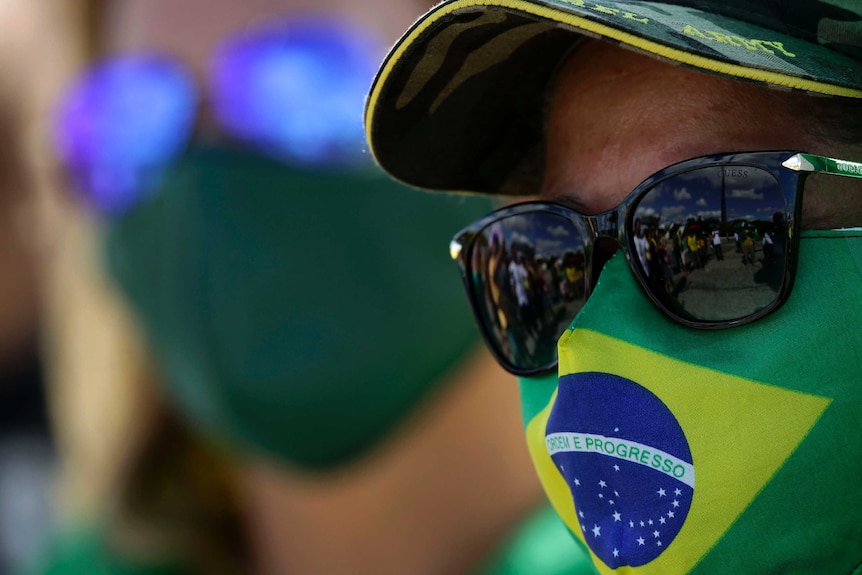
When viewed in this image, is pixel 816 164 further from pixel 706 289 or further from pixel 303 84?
pixel 303 84

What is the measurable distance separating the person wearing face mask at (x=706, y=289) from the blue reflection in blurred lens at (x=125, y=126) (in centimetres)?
137

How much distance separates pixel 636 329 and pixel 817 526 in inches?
9.3

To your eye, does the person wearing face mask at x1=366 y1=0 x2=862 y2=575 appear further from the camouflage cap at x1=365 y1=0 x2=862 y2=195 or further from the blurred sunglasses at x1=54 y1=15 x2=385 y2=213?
the blurred sunglasses at x1=54 y1=15 x2=385 y2=213

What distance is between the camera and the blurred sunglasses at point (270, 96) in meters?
2.27

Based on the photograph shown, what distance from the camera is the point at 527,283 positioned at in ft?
3.76

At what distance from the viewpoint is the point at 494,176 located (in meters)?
1.32

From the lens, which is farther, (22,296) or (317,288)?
(22,296)

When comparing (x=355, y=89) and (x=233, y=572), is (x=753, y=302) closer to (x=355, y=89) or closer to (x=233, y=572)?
(x=355, y=89)

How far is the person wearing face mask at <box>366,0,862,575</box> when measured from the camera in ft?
2.98

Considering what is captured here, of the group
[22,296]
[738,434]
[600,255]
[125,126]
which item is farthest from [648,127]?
[22,296]

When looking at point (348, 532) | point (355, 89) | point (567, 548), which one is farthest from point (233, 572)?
point (355, 89)

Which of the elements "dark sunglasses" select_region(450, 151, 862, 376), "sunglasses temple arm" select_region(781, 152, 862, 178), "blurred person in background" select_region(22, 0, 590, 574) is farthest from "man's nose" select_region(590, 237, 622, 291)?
"blurred person in background" select_region(22, 0, 590, 574)

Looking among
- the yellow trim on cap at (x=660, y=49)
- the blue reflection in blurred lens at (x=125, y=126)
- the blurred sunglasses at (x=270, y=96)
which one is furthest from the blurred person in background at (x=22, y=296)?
the yellow trim on cap at (x=660, y=49)

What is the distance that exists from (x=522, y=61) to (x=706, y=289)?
14.2 inches
